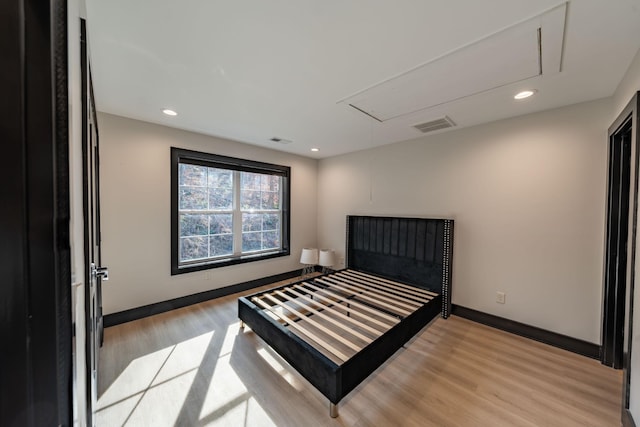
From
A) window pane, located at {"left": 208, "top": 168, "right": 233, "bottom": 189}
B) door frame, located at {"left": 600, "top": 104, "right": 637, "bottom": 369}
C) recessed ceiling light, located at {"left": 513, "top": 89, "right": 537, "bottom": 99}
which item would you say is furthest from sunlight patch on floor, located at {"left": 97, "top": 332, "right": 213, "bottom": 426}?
recessed ceiling light, located at {"left": 513, "top": 89, "right": 537, "bottom": 99}

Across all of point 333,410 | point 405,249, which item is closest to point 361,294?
point 405,249

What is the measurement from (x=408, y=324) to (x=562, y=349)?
5.01ft

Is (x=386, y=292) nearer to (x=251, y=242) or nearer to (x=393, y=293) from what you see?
(x=393, y=293)

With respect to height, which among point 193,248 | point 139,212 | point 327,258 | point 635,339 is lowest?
point 327,258

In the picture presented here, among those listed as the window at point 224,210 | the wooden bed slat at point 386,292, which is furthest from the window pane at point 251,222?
the wooden bed slat at point 386,292

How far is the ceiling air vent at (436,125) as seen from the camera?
2664 mm

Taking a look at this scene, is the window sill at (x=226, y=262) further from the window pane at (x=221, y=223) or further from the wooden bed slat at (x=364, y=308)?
the wooden bed slat at (x=364, y=308)

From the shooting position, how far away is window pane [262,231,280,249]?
414 cm

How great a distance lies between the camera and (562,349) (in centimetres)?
230

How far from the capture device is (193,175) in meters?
3.29

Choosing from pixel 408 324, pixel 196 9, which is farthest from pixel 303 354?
pixel 196 9

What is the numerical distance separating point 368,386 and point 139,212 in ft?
9.75

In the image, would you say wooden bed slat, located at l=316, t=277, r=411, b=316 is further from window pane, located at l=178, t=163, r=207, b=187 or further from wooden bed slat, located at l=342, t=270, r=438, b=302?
window pane, located at l=178, t=163, r=207, b=187

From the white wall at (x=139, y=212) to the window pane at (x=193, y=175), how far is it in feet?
0.70
